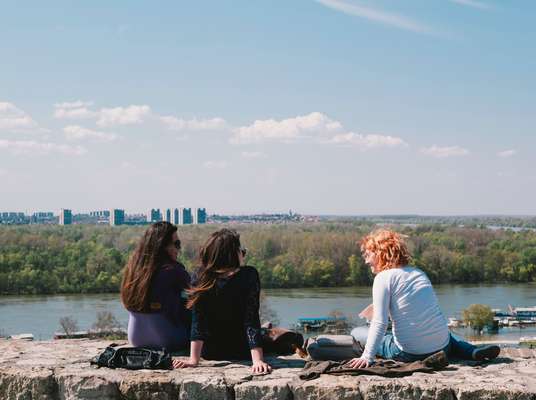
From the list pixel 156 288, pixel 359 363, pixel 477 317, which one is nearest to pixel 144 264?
pixel 156 288

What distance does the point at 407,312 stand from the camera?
4.46m

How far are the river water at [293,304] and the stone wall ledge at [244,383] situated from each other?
77.1 ft

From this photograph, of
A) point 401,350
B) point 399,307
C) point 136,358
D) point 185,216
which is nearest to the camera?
point 399,307

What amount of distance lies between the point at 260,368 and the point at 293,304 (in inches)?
1544

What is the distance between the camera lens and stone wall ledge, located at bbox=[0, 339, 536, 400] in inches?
163

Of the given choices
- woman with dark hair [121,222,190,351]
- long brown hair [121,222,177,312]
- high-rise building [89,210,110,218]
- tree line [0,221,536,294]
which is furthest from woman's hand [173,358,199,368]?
high-rise building [89,210,110,218]

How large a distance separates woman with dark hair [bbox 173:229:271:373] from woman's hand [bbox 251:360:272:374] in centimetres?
4

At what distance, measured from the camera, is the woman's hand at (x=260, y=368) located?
4516mm

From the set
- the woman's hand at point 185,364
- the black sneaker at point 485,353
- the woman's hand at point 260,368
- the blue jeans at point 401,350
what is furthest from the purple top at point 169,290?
the black sneaker at point 485,353

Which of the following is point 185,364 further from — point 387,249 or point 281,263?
point 281,263

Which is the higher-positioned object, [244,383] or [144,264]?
[144,264]

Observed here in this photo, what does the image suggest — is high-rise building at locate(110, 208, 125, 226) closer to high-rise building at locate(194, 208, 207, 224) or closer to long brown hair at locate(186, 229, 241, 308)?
high-rise building at locate(194, 208, 207, 224)

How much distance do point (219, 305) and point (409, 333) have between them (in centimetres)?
114

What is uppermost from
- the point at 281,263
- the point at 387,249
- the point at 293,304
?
the point at 387,249
